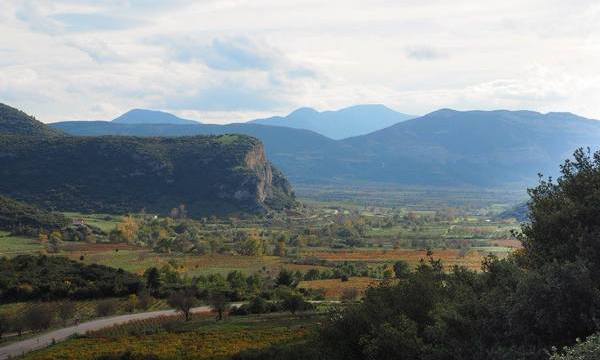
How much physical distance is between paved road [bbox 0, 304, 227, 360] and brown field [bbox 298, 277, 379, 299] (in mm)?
18523

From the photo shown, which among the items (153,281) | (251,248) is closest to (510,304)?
(153,281)

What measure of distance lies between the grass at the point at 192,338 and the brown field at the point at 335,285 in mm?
20463

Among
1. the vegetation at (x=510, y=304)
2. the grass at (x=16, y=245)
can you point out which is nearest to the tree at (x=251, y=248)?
the grass at (x=16, y=245)

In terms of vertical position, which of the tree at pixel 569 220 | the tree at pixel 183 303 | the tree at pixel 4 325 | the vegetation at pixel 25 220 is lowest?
the tree at pixel 4 325

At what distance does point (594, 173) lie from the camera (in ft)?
90.4

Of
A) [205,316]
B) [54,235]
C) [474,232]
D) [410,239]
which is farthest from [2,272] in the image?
[474,232]

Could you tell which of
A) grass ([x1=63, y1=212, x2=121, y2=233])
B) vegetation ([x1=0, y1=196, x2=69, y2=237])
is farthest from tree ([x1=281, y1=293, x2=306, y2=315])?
grass ([x1=63, y1=212, x2=121, y2=233])

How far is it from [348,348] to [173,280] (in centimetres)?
6551

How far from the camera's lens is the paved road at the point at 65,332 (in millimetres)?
51531

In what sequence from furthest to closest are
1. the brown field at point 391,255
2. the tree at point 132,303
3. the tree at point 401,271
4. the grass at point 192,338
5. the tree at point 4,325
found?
the brown field at point 391,255
the tree at point 132,303
the tree at point 4,325
the grass at point 192,338
the tree at point 401,271

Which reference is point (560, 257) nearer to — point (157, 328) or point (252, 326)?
point (252, 326)

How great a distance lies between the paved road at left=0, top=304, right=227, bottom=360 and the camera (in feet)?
169

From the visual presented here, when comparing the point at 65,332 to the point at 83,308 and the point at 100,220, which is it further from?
the point at 100,220

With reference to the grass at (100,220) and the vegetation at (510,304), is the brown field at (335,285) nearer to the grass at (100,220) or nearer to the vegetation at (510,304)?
the vegetation at (510,304)
